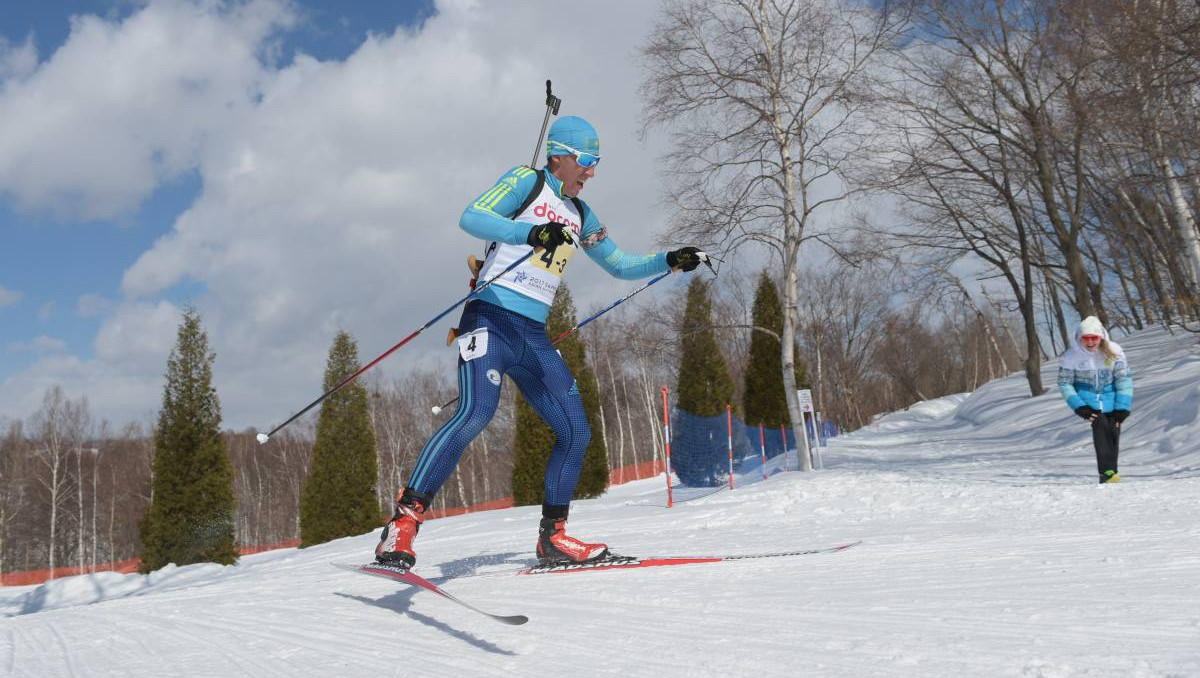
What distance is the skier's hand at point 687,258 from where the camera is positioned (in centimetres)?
360

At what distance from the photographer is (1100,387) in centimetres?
619

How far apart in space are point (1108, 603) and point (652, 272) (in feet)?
8.12

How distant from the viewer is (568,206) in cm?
366

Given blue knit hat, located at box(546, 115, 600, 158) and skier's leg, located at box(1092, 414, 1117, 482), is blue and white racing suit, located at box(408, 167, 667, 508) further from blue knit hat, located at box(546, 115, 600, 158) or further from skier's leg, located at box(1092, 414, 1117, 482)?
skier's leg, located at box(1092, 414, 1117, 482)

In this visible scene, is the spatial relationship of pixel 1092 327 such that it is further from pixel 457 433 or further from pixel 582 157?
pixel 457 433

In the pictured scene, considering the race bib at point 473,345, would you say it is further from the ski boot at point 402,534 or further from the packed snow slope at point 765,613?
the packed snow slope at point 765,613

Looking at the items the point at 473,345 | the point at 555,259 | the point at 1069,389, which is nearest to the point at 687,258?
the point at 555,259

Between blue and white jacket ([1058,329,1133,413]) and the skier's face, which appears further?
blue and white jacket ([1058,329,1133,413])

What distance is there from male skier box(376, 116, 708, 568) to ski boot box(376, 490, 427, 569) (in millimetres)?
13

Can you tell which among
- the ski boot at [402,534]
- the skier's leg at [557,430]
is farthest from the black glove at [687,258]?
the ski boot at [402,534]

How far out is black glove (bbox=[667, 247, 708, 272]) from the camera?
360cm

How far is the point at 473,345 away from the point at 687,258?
3.57 ft

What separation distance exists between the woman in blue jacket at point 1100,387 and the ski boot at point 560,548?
4.56 m

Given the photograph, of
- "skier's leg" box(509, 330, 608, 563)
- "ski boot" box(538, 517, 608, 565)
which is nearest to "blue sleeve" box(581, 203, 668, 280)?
"skier's leg" box(509, 330, 608, 563)
